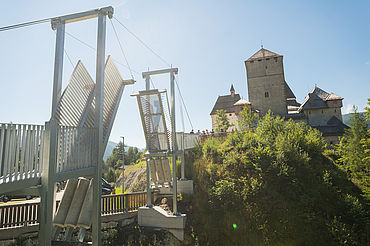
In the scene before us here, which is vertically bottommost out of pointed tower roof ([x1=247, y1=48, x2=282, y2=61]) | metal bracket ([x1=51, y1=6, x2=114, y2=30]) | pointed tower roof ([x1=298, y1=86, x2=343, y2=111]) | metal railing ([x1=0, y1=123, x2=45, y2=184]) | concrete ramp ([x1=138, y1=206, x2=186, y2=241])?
concrete ramp ([x1=138, y1=206, x2=186, y2=241])

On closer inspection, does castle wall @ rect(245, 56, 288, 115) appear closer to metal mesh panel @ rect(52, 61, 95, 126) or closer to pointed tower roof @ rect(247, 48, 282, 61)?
pointed tower roof @ rect(247, 48, 282, 61)

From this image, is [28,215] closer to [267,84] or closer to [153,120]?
[153,120]

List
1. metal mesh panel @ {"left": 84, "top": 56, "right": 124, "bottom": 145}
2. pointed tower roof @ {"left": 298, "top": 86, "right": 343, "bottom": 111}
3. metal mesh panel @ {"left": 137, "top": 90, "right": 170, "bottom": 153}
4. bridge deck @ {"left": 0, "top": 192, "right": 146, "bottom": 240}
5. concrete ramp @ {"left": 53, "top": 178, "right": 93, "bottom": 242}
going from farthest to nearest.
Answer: pointed tower roof @ {"left": 298, "top": 86, "right": 343, "bottom": 111}
metal mesh panel @ {"left": 137, "top": 90, "right": 170, "bottom": 153}
bridge deck @ {"left": 0, "top": 192, "right": 146, "bottom": 240}
metal mesh panel @ {"left": 84, "top": 56, "right": 124, "bottom": 145}
concrete ramp @ {"left": 53, "top": 178, "right": 93, "bottom": 242}

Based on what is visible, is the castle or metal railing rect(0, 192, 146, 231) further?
the castle

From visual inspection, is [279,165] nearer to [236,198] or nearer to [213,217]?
[236,198]

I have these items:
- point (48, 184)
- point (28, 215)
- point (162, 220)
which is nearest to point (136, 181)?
point (162, 220)

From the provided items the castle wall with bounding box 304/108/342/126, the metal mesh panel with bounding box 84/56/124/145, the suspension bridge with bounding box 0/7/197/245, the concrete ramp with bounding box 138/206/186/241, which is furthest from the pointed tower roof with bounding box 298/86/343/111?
the metal mesh panel with bounding box 84/56/124/145

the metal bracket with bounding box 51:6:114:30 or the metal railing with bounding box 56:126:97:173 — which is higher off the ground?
the metal bracket with bounding box 51:6:114:30

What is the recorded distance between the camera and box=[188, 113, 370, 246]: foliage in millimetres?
10641

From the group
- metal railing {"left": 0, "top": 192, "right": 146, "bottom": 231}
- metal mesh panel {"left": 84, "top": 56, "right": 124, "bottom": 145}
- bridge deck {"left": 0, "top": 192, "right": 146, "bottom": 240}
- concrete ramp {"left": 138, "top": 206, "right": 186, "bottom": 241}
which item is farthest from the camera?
concrete ramp {"left": 138, "top": 206, "right": 186, "bottom": 241}

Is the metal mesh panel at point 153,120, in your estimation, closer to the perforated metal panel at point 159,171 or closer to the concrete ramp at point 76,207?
the perforated metal panel at point 159,171

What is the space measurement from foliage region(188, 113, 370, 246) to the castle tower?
2242 cm

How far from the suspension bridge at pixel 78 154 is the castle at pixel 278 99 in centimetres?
2596

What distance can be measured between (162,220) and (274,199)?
626 cm
